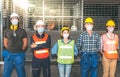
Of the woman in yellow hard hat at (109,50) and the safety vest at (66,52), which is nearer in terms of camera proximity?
the safety vest at (66,52)

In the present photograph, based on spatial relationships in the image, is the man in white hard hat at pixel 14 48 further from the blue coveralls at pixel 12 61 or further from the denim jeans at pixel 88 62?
the denim jeans at pixel 88 62

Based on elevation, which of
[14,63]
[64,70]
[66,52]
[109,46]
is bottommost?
[64,70]

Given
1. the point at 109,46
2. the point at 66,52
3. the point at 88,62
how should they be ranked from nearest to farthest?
the point at 66,52 → the point at 88,62 → the point at 109,46

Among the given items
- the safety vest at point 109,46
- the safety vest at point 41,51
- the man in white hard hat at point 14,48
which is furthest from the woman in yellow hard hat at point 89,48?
the man in white hard hat at point 14,48

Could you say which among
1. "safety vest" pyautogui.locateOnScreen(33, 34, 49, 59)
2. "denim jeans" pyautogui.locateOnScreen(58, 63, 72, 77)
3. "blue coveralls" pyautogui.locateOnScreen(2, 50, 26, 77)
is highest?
"safety vest" pyautogui.locateOnScreen(33, 34, 49, 59)

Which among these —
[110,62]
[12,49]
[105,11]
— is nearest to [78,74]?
[110,62]

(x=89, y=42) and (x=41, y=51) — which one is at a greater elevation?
(x=89, y=42)

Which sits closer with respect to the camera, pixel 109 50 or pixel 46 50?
pixel 46 50

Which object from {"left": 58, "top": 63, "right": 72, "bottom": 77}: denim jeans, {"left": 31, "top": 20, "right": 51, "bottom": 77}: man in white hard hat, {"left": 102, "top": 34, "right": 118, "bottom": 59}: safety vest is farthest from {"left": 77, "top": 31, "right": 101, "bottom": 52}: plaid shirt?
{"left": 31, "top": 20, "right": 51, "bottom": 77}: man in white hard hat

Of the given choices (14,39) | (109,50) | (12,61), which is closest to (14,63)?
(12,61)

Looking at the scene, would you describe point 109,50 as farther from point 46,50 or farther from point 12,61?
point 12,61

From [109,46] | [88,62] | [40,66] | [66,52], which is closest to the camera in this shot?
[66,52]

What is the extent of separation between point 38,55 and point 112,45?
6.04 feet

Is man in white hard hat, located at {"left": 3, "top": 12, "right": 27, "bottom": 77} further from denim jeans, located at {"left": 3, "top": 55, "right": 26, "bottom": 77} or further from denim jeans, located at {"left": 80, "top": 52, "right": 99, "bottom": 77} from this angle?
denim jeans, located at {"left": 80, "top": 52, "right": 99, "bottom": 77}
